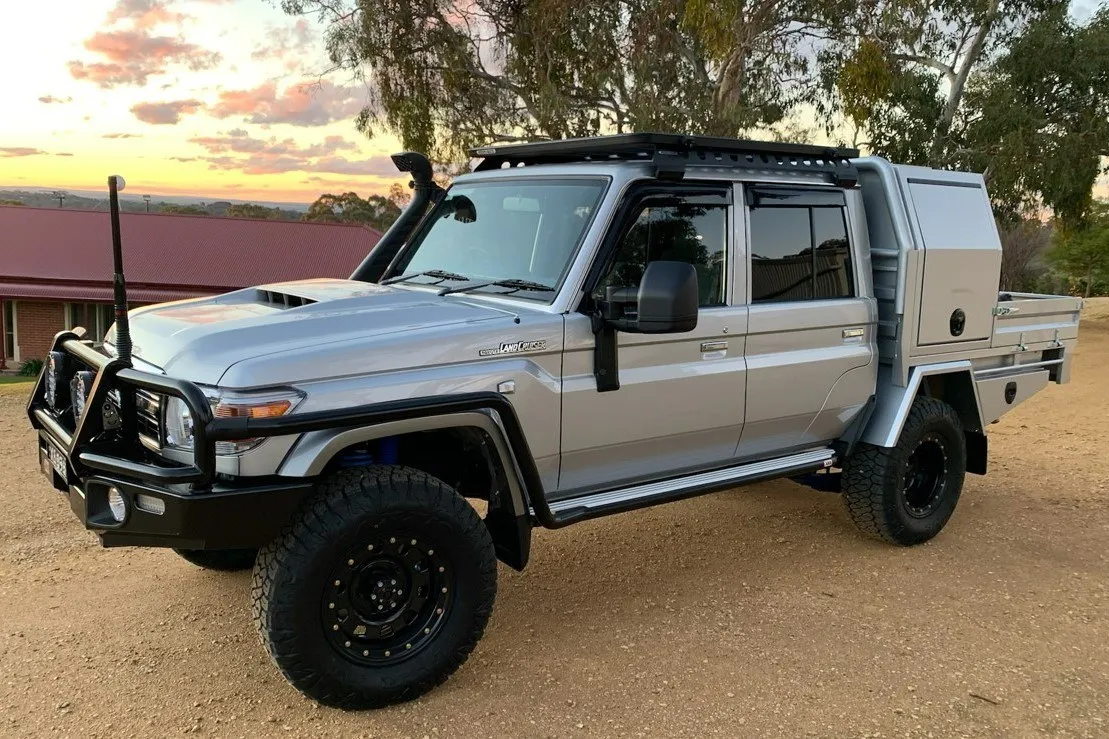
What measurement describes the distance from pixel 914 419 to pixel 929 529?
77 cm

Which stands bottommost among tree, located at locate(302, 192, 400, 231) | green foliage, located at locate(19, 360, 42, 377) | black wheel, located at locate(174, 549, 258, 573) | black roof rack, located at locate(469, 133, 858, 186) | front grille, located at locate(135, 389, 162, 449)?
green foliage, located at locate(19, 360, 42, 377)

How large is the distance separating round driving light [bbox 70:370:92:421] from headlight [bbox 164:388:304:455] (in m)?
0.69

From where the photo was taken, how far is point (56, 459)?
379 cm

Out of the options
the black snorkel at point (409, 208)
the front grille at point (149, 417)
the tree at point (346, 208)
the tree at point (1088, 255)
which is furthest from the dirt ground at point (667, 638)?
the tree at point (346, 208)

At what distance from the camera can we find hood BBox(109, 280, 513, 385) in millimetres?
3354

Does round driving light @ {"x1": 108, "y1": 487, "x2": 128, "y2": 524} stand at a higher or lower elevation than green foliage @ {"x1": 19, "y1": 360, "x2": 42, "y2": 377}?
higher

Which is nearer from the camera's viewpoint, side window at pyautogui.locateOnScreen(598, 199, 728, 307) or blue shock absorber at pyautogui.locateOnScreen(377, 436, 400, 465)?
blue shock absorber at pyautogui.locateOnScreen(377, 436, 400, 465)

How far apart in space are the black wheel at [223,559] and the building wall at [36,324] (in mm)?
27271

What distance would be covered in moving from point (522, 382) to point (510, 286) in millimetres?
597

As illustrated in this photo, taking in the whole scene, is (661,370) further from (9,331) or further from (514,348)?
(9,331)

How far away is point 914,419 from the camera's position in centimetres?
539

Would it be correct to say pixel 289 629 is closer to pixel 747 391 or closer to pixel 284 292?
pixel 284 292

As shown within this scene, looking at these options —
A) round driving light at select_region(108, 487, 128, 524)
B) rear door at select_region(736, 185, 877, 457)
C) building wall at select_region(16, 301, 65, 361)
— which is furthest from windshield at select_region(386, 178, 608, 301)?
building wall at select_region(16, 301, 65, 361)

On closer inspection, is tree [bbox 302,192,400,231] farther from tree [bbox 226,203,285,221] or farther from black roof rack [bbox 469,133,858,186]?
black roof rack [bbox 469,133,858,186]
